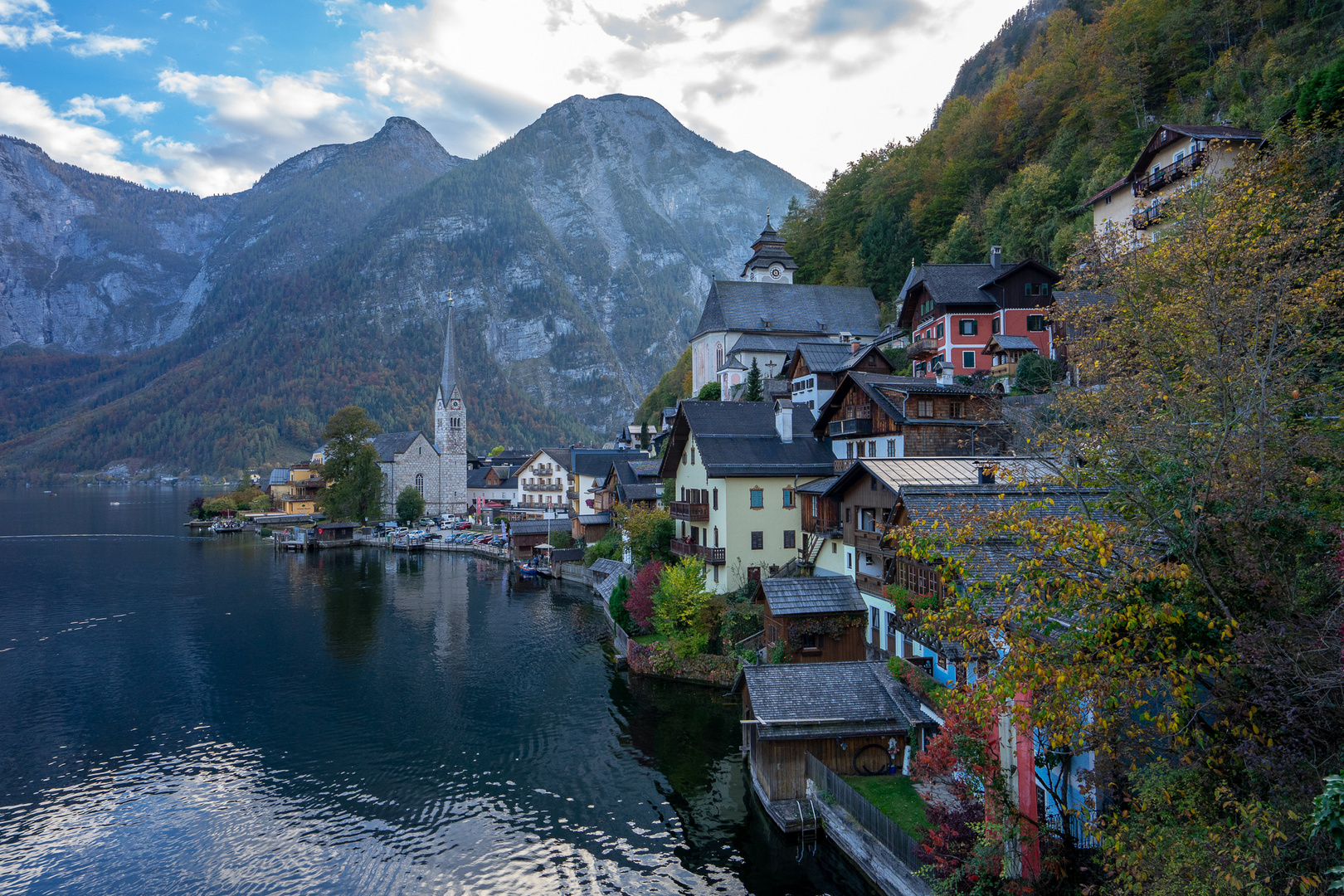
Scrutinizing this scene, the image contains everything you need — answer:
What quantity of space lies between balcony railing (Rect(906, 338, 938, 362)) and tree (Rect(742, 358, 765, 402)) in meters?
15.4

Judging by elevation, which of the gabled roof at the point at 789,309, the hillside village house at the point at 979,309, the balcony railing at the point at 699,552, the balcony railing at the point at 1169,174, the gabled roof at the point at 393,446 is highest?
the gabled roof at the point at 789,309

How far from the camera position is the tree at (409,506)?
100250 millimetres

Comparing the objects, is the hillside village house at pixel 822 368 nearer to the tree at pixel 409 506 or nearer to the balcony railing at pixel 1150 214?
the balcony railing at pixel 1150 214

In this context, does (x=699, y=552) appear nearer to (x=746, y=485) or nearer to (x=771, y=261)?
(x=746, y=485)

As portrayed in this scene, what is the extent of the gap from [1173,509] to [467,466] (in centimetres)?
12481

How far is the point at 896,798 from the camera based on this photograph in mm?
19000

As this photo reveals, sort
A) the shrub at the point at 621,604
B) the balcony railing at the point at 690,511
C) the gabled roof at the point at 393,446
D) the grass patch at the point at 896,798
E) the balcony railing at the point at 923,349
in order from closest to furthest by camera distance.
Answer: the grass patch at the point at 896,798 < the balcony railing at the point at 690,511 < the shrub at the point at 621,604 < the balcony railing at the point at 923,349 < the gabled roof at the point at 393,446

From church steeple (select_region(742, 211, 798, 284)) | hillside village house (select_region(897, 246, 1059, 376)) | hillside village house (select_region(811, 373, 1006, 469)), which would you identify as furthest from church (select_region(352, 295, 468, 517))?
hillside village house (select_region(811, 373, 1006, 469))

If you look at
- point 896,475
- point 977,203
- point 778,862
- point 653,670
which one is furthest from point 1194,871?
point 977,203

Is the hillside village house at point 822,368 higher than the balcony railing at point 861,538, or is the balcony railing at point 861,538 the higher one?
the hillside village house at point 822,368

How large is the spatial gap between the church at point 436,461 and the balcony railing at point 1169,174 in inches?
4096

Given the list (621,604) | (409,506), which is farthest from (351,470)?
(621,604)

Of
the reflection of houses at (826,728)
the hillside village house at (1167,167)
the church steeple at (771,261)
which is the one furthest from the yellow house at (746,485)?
the church steeple at (771,261)

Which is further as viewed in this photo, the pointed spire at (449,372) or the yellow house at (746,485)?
the pointed spire at (449,372)
